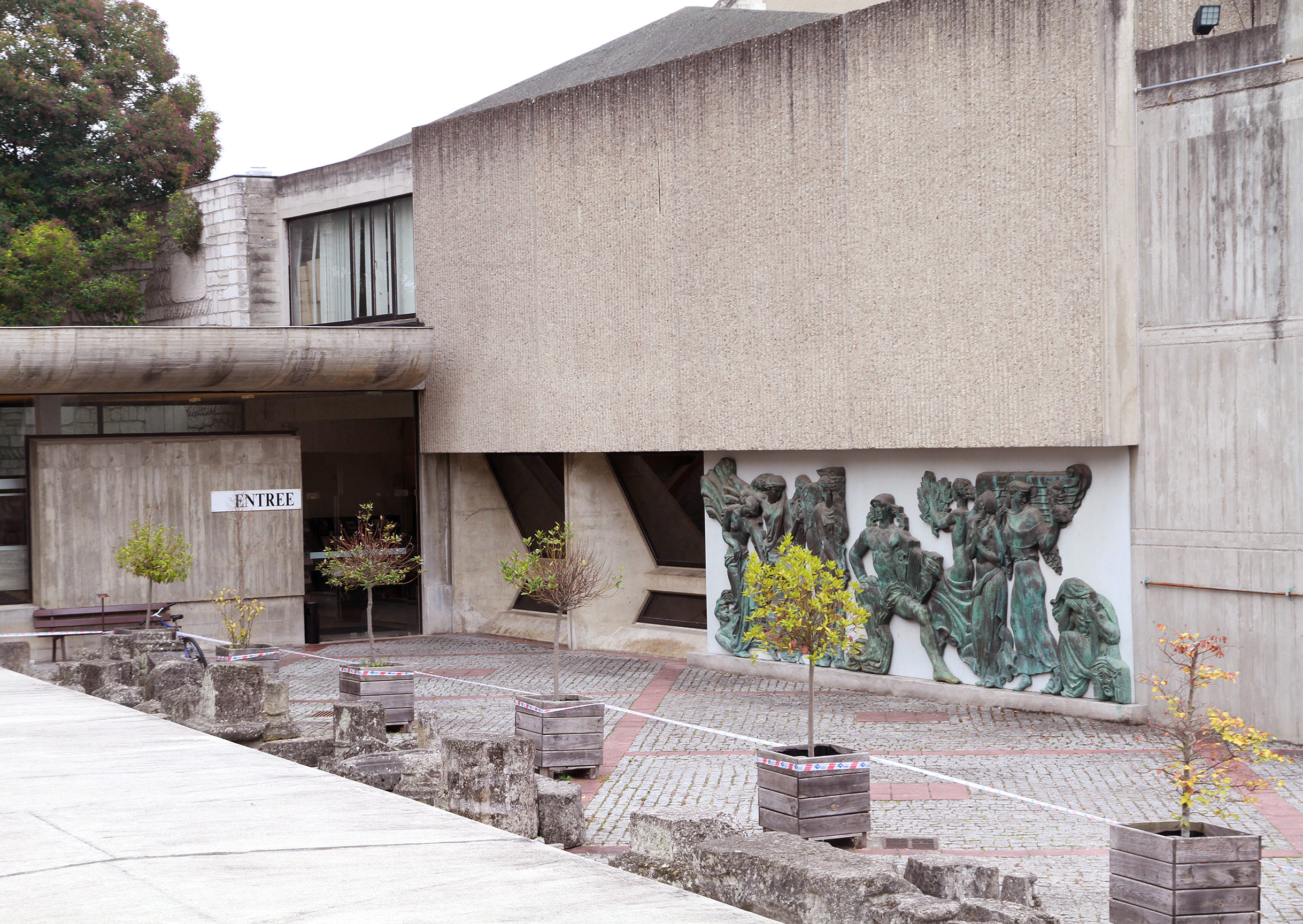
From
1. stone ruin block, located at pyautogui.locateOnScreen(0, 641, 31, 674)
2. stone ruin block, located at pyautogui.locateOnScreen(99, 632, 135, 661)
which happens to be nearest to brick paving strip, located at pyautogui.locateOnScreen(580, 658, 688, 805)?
stone ruin block, located at pyautogui.locateOnScreen(99, 632, 135, 661)

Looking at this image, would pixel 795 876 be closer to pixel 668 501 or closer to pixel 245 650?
pixel 245 650

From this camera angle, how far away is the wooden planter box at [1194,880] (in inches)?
300

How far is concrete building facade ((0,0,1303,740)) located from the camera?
14156 mm

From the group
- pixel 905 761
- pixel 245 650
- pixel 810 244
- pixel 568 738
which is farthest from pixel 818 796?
pixel 245 650

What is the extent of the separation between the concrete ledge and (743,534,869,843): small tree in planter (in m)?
4.23

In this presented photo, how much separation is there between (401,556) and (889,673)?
32.7ft

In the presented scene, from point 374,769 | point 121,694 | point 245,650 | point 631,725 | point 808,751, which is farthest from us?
point 245,650

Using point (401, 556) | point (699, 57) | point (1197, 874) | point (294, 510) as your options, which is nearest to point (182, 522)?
point (294, 510)

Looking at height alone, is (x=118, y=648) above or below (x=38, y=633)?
above

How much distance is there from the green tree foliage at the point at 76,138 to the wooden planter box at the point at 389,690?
1791 cm

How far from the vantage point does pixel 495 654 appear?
2227 cm

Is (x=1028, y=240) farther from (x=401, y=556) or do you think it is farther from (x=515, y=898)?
(x=401, y=556)

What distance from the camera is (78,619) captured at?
21.8 metres

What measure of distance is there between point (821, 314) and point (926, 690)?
4606mm
